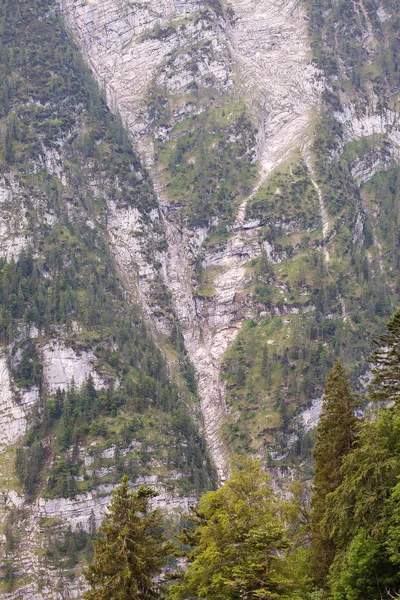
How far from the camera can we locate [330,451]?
6506 cm

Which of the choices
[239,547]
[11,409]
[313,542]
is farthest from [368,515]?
[11,409]

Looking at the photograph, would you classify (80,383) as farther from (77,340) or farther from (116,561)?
(116,561)

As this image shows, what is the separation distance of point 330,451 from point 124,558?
21589 millimetres

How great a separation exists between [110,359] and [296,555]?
136548 mm

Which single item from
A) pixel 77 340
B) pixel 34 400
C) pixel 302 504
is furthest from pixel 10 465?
pixel 302 504

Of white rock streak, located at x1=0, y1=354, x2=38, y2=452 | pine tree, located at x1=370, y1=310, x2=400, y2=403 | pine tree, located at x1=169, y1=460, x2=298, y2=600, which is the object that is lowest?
pine tree, located at x1=169, y1=460, x2=298, y2=600

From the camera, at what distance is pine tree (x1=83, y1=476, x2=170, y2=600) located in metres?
51.1

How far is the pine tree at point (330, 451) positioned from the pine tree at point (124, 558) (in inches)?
551

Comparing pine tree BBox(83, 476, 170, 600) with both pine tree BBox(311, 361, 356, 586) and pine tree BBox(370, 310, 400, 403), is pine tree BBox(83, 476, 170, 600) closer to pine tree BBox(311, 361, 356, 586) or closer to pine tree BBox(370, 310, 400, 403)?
pine tree BBox(311, 361, 356, 586)

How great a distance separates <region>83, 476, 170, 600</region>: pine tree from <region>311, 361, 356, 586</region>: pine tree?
14.0 meters

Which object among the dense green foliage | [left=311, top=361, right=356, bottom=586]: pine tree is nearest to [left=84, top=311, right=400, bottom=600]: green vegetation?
the dense green foliage

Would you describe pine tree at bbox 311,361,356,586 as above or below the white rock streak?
below

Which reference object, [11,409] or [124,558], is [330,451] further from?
[11,409]

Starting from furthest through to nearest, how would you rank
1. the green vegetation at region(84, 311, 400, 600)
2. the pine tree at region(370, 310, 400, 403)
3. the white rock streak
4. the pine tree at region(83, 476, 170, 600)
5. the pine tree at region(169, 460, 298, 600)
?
the white rock streak, the pine tree at region(370, 310, 400, 403), the pine tree at region(83, 476, 170, 600), the green vegetation at region(84, 311, 400, 600), the pine tree at region(169, 460, 298, 600)
